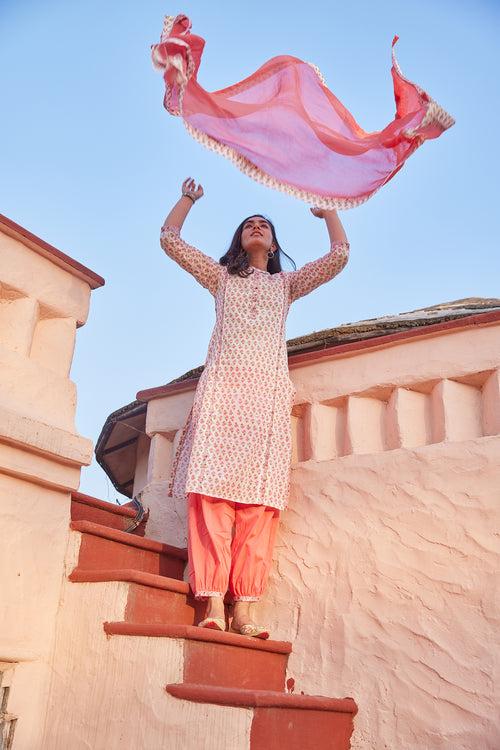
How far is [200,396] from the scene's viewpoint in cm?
367

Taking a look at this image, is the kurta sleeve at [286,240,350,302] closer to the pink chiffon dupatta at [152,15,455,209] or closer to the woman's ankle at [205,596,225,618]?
the pink chiffon dupatta at [152,15,455,209]

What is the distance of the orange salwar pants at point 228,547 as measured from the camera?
11.0 ft

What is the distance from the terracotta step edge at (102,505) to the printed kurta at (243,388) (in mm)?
486

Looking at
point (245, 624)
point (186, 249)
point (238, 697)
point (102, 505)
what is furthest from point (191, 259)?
point (238, 697)

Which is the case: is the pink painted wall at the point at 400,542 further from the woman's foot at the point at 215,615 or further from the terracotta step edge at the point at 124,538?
the terracotta step edge at the point at 124,538

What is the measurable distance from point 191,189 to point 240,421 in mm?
1347

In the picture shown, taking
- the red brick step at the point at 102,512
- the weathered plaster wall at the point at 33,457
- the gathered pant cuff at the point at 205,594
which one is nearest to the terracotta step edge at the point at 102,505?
the red brick step at the point at 102,512


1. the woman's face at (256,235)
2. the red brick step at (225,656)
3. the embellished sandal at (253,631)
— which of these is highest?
the woman's face at (256,235)

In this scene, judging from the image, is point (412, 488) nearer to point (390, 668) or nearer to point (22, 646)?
point (390, 668)

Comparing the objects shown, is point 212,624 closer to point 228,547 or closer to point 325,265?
point 228,547

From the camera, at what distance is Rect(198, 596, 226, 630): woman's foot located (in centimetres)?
315

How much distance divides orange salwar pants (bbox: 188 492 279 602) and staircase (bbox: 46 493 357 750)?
0.13m

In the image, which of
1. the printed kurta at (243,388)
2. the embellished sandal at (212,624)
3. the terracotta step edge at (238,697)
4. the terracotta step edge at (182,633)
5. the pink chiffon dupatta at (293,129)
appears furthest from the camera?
the pink chiffon dupatta at (293,129)

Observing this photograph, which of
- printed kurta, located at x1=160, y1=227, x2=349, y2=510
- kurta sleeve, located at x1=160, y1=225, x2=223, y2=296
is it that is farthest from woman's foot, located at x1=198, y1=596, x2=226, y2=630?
kurta sleeve, located at x1=160, y1=225, x2=223, y2=296
